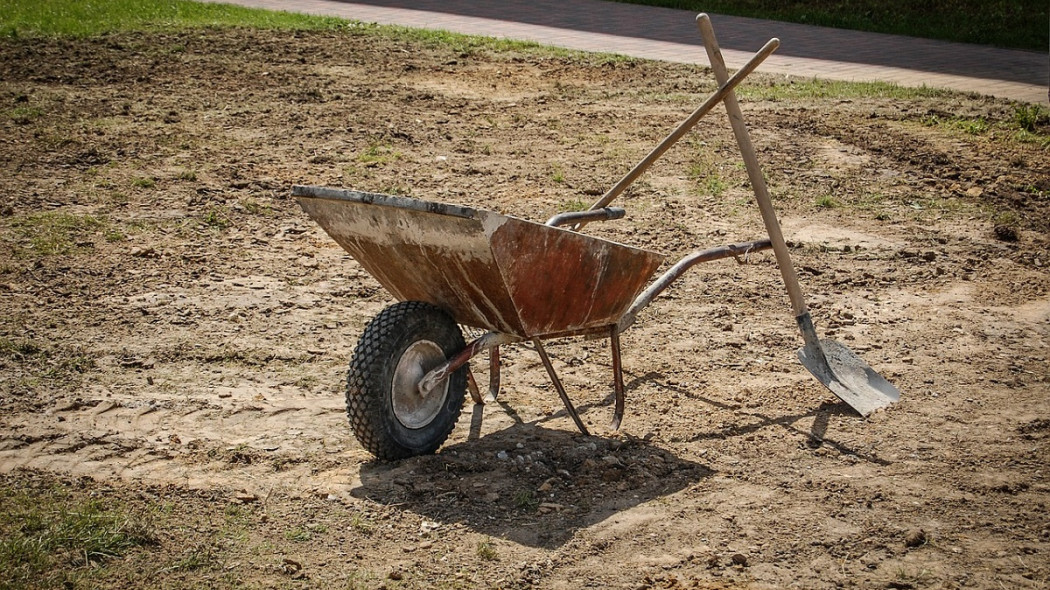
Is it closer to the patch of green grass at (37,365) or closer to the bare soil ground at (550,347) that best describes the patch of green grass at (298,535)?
the bare soil ground at (550,347)

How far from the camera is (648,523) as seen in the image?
3857 mm

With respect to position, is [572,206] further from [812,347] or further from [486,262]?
[486,262]

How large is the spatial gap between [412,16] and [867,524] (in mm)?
12624

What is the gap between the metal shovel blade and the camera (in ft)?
15.9

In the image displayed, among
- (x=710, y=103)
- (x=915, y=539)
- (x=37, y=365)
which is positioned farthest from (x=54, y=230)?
(x=915, y=539)

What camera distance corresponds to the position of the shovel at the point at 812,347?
15.7 feet

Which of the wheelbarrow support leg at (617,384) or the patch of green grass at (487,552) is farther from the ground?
the wheelbarrow support leg at (617,384)

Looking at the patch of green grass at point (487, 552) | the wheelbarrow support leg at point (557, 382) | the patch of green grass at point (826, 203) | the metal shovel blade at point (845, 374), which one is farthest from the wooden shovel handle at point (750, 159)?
the patch of green grass at point (826, 203)

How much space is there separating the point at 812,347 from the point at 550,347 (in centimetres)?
137

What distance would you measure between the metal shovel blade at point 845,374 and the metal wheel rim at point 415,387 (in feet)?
6.14

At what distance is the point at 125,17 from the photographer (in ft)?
45.3

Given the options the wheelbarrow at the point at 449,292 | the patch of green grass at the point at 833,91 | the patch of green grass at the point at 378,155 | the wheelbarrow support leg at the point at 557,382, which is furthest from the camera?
the patch of green grass at the point at 833,91

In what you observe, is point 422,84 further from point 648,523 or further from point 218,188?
point 648,523

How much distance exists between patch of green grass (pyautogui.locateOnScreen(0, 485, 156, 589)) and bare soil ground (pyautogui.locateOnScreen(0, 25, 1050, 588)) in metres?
0.10
